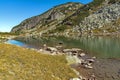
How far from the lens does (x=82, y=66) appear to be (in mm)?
45562

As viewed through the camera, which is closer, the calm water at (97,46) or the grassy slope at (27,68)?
the grassy slope at (27,68)

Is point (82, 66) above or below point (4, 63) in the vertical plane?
below

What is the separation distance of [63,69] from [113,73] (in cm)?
1192

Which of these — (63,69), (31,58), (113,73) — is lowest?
→ (113,73)

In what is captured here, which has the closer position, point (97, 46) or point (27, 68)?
point (27, 68)

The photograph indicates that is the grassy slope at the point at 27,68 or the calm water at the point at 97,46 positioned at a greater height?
the grassy slope at the point at 27,68

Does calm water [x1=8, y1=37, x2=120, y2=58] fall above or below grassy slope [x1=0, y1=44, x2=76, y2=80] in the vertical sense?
below

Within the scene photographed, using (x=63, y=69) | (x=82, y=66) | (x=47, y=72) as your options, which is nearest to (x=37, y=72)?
(x=47, y=72)

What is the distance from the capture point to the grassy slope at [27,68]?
23.9m

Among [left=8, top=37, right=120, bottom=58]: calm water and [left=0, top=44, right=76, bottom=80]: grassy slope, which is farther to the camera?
[left=8, top=37, right=120, bottom=58]: calm water

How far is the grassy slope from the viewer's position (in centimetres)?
2389

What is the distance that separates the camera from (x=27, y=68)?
87.1ft

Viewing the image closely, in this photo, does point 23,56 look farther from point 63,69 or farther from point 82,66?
point 82,66

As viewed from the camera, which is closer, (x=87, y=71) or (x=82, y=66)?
(x=87, y=71)
